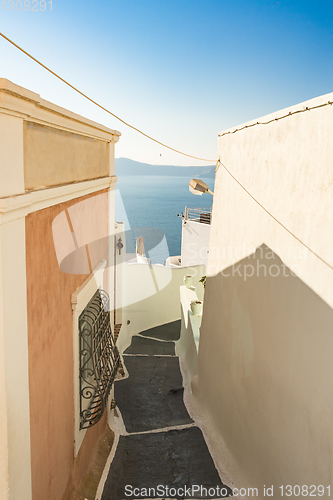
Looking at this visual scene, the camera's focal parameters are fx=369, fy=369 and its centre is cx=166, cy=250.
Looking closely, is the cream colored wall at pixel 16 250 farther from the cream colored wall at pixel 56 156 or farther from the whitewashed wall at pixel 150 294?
the whitewashed wall at pixel 150 294

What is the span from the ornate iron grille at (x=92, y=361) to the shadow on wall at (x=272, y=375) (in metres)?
2.10

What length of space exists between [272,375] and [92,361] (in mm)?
2455

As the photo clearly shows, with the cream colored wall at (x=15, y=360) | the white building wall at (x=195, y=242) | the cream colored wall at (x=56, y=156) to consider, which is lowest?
the white building wall at (x=195, y=242)

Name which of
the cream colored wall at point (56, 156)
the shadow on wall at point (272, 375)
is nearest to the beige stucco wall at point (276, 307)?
the shadow on wall at point (272, 375)

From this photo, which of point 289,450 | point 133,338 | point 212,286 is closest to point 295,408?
point 289,450

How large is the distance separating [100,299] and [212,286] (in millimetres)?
2702

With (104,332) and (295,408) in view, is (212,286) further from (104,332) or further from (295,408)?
(295,408)

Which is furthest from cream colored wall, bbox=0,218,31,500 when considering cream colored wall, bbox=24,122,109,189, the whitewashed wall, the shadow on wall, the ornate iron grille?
the whitewashed wall

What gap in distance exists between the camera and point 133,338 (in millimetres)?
14977

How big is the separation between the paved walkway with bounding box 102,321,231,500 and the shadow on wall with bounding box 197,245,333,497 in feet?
1.90

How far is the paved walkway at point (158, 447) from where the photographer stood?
5.82 metres

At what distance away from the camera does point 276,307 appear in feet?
15.5

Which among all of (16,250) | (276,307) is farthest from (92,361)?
(16,250)

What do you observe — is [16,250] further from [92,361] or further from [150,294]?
[150,294]
